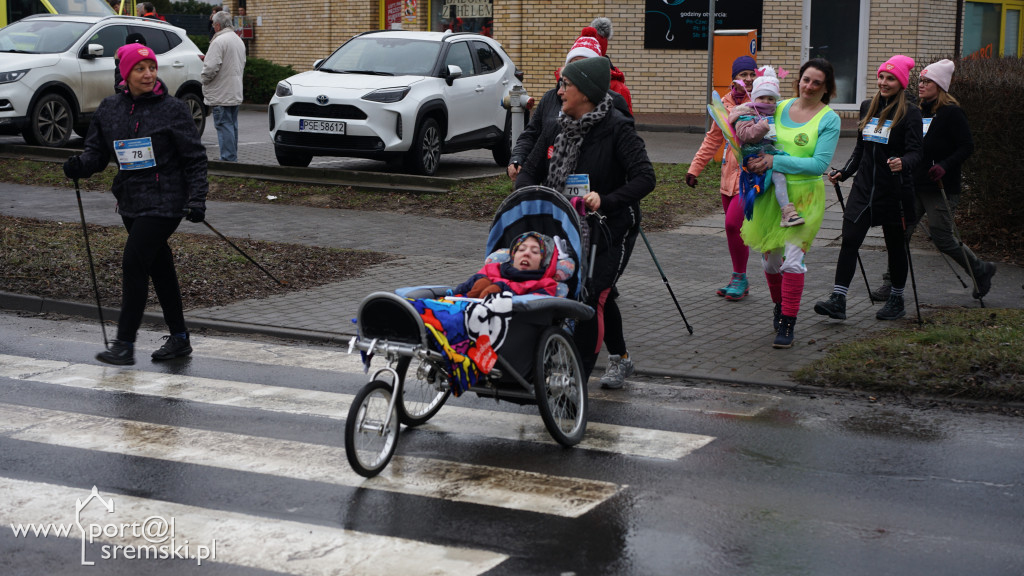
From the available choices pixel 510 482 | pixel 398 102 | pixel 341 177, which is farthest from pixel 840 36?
pixel 510 482

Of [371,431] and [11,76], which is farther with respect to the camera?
[11,76]

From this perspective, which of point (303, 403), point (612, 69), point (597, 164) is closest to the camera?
point (597, 164)

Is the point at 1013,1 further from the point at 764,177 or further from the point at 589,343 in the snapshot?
the point at 589,343

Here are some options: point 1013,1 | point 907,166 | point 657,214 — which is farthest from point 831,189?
point 1013,1

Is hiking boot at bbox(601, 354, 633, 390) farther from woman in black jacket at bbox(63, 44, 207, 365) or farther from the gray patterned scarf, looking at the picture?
woman in black jacket at bbox(63, 44, 207, 365)

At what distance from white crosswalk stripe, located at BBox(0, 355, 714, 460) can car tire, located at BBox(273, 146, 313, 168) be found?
309 inches

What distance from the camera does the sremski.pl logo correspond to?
4.58 m

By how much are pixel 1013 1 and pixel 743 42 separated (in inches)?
386

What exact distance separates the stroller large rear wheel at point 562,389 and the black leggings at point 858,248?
131 inches

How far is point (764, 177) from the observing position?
8258mm

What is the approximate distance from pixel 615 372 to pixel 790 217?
176cm

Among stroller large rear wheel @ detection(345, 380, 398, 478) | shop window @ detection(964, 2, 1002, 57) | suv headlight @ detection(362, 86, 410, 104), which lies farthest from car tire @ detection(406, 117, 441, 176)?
shop window @ detection(964, 2, 1002, 57)

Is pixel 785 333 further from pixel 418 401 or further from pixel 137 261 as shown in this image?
pixel 137 261

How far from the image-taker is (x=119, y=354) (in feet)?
25.1
